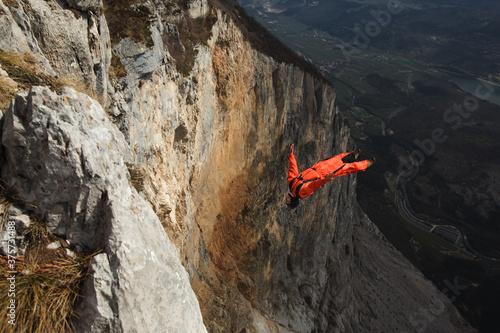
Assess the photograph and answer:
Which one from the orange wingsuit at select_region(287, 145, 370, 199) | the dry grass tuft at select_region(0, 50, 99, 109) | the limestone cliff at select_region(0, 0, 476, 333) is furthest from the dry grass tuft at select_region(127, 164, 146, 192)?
the orange wingsuit at select_region(287, 145, 370, 199)

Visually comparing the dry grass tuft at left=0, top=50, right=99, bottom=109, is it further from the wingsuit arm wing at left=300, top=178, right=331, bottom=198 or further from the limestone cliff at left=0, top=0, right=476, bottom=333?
the wingsuit arm wing at left=300, top=178, right=331, bottom=198

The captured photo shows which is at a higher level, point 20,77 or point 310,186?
point 20,77

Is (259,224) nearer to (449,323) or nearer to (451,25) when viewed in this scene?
(449,323)

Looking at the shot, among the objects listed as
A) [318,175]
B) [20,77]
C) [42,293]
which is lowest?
[318,175]

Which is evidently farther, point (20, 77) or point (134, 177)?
point (134, 177)

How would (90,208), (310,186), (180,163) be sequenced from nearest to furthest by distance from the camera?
1. (90,208)
2. (310,186)
3. (180,163)

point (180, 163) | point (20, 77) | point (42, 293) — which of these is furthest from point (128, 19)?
point (42, 293)

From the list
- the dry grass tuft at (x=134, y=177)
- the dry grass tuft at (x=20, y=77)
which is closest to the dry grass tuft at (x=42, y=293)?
the dry grass tuft at (x=134, y=177)

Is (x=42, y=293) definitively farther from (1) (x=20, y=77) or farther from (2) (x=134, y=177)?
(1) (x=20, y=77)
